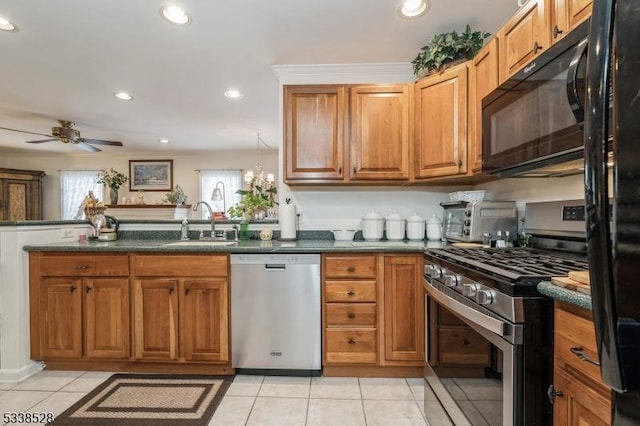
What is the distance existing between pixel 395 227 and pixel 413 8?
5.00 ft

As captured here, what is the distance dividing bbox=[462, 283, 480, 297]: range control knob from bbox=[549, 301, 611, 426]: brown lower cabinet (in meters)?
0.28

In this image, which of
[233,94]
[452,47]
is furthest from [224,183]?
[452,47]

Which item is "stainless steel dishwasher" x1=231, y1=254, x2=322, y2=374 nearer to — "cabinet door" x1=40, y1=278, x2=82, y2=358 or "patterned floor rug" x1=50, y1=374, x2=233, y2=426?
"patterned floor rug" x1=50, y1=374, x2=233, y2=426

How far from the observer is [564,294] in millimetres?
817

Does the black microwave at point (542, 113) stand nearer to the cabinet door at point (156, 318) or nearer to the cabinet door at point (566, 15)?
the cabinet door at point (566, 15)

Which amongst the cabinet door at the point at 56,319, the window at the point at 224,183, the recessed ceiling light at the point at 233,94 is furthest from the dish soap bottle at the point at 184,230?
the window at the point at 224,183

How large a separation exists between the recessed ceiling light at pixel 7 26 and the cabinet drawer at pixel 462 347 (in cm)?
323

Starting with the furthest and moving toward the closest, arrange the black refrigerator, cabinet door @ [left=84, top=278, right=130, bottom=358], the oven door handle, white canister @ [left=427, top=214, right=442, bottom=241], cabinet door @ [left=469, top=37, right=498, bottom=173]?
1. white canister @ [left=427, top=214, right=442, bottom=241]
2. cabinet door @ [left=84, top=278, right=130, bottom=358]
3. cabinet door @ [left=469, top=37, right=498, bottom=173]
4. the oven door handle
5. the black refrigerator

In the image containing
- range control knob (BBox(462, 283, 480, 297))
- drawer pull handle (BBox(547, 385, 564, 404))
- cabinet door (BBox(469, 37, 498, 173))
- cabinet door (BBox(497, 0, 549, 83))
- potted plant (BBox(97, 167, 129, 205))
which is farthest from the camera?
potted plant (BBox(97, 167, 129, 205))

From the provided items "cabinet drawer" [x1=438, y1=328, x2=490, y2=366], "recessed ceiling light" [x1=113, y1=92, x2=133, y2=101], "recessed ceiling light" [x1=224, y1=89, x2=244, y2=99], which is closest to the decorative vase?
"recessed ceiling light" [x1=113, y1=92, x2=133, y2=101]

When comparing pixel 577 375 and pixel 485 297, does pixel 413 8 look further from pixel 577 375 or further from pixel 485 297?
pixel 577 375

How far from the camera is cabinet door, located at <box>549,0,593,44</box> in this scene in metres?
1.25

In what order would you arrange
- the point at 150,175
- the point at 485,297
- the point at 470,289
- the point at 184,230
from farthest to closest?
the point at 150,175, the point at 184,230, the point at 470,289, the point at 485,297

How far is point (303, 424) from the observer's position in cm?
166
